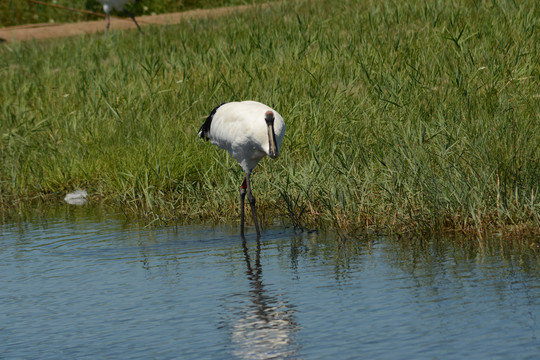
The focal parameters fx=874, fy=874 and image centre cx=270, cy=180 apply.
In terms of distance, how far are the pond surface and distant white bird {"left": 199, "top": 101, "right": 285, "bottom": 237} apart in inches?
31.4

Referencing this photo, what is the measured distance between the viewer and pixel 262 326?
525cm

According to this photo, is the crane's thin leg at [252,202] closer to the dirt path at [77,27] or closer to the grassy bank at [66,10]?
the dirt path at [77,27]

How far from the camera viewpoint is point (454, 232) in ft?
23.5

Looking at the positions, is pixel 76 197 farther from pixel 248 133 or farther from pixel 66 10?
pixel 66 10

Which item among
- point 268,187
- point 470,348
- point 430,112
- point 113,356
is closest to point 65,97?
point 268,187

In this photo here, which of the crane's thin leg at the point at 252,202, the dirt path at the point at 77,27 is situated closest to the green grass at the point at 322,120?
the crane's thin leg at the point at 252,202

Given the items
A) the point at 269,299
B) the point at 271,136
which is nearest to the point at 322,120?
the point at 271,136

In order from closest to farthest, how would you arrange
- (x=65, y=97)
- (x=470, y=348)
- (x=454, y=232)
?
(x=470, y=348) → (x=454, y=232) → (x=65, y=97)

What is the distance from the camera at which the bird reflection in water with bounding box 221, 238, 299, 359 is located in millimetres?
4777

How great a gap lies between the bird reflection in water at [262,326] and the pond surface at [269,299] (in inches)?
0.5

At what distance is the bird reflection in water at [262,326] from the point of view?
4777mm

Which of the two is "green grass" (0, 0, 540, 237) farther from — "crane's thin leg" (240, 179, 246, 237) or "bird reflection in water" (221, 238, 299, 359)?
"bird reflection in water" (221, 238, 299, 359)

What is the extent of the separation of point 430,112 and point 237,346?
5.09 metres

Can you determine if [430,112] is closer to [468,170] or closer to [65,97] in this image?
[468,170]
